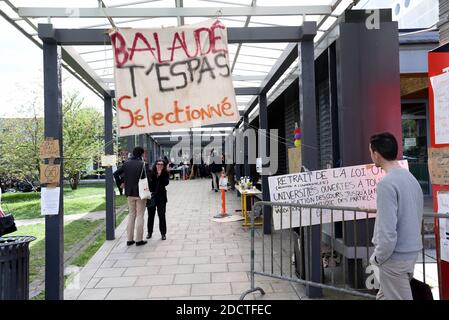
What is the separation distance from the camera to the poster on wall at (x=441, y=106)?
10.8 feet

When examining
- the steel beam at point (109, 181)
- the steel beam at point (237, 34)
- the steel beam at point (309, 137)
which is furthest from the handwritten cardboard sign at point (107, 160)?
the steel beam at point (309, 137)

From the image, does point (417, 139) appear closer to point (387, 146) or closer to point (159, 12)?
point (159, 12)

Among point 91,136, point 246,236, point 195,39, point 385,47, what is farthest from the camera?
point 91,136

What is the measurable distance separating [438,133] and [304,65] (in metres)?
1.70

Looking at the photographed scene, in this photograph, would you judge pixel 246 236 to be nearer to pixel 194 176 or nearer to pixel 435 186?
pixel 435 186

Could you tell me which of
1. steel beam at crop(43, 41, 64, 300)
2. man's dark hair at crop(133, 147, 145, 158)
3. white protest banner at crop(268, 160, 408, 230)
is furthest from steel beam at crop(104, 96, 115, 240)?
white protest banner at crop(268, 160, 408, 230)

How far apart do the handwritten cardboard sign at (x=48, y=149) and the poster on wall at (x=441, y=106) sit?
415cm

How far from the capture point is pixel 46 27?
151 inches

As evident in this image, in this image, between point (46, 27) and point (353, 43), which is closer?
point (46, 27)

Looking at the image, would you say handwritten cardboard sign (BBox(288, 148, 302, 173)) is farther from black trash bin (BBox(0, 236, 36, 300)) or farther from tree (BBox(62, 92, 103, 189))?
tree (BBox(62, 92, 103, 189))

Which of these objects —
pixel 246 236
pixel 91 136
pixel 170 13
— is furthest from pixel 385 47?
pixel 91 136

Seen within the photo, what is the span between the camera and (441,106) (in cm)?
335

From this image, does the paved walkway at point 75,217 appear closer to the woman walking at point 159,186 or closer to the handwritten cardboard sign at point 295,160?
the woman walking at point 159,186

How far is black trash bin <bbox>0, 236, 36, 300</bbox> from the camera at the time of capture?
Result: 9.84 feet
